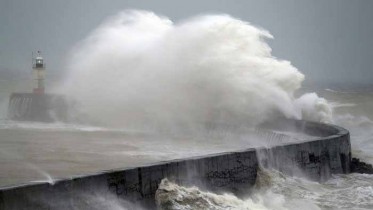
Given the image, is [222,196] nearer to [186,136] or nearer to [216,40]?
[186,136]

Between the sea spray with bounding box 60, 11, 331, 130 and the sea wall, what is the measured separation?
5.23 metres

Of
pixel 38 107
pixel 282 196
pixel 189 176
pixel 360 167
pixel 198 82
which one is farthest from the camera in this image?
pixel 38 107

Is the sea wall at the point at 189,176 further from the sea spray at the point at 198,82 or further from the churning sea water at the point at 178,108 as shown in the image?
the sea spray at the point at 198,82

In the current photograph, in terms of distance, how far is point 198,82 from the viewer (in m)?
17.2

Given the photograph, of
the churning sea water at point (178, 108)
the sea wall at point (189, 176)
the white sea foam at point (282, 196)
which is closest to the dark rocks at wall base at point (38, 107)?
the churning sea water at point (178, 108)

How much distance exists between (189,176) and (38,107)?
677 inches

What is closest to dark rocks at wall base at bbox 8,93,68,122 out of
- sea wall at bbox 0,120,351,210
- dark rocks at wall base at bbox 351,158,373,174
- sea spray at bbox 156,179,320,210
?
dark rocks at wall base at bbox 351,158,373,174

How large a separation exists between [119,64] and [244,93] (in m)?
6.98

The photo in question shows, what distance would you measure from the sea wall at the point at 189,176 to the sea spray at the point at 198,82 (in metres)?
5.23

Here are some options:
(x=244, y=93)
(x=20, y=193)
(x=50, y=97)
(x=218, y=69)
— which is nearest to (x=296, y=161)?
(x=20, y=193)

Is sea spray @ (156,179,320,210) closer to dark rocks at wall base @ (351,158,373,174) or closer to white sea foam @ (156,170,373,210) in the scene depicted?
white sea foam @ (156,170,373,210)

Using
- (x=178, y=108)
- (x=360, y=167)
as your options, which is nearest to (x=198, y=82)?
(x=178, y=108)

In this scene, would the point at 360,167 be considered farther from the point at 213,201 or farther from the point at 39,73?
the point at 39,73

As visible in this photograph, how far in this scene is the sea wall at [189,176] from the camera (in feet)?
17.3
